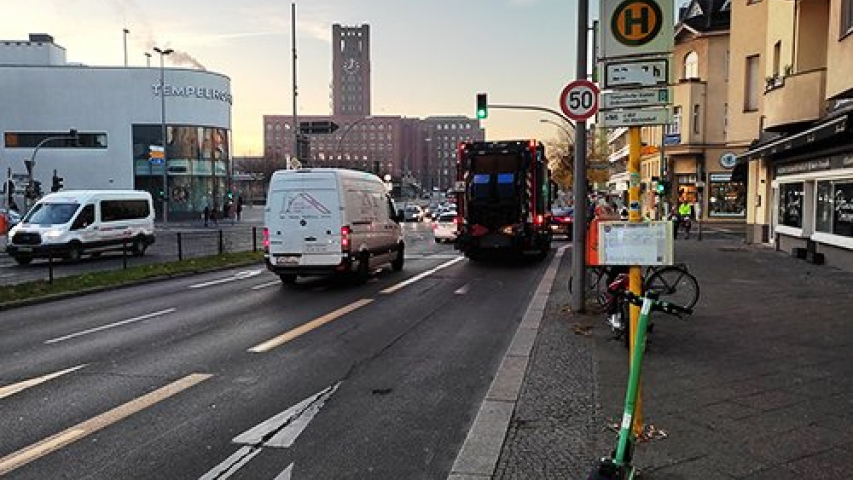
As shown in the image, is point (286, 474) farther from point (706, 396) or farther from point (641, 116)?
point (641, 116)

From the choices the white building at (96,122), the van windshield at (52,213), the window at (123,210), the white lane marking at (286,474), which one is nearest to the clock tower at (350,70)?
the white building at (96,122)

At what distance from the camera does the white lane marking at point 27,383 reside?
671cm

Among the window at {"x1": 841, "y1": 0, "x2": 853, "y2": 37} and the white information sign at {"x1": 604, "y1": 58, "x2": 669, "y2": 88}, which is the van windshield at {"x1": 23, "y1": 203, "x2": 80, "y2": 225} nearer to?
the white information sign at {"x1": 604, "y1": 58, "x2": 669, "y2": 88}

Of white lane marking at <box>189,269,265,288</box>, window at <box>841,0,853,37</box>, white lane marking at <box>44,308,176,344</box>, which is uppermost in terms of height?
window at <box>841,0,853,37</box>

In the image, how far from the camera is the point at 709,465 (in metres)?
4.38

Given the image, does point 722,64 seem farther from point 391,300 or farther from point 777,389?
point 777,389

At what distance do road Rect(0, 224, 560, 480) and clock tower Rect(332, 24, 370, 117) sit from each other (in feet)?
491

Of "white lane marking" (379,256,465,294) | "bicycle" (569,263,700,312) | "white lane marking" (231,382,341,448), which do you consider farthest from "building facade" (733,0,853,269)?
"white lane marking" (231,382,341,448)

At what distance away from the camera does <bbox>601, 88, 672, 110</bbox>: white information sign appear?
5.85 m

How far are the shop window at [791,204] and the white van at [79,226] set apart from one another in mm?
20811

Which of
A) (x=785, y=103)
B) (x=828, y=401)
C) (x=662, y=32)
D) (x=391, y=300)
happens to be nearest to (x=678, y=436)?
(x=828, y=401)

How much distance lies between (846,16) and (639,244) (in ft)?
40.4

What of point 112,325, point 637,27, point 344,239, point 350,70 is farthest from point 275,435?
point 350,70

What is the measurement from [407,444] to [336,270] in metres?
9.40
